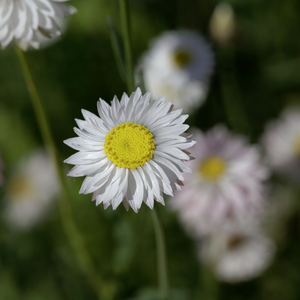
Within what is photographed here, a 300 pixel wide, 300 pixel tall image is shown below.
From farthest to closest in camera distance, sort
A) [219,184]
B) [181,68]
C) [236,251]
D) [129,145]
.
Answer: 1. [181,68]
2. [236,251]
3. [219,184]
4. [129,145]

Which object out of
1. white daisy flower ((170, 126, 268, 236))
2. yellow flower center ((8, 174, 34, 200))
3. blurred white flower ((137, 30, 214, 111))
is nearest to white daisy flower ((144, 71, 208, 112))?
blurred white flower ((137, 30, 214, 111))

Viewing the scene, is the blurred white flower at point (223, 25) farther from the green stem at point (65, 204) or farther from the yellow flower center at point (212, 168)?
the green stem at point (65, 204)

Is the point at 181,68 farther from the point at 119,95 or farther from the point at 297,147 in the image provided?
the point at 297,147

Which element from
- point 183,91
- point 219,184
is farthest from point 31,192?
point 219,184

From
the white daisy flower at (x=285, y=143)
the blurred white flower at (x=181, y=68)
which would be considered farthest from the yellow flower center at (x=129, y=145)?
the white daisy flower at (x=285, y=143)

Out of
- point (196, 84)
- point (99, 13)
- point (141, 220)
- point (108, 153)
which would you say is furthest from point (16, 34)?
point (99, 13)

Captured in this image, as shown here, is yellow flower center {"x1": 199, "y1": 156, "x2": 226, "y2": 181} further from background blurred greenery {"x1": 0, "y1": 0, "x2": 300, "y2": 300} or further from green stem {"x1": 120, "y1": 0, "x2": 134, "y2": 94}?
green stem {"x1": 120, "y1": 0, "x2": 134, "y2": 94}
